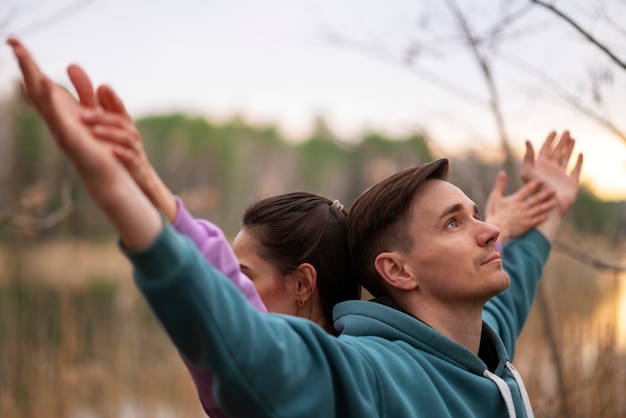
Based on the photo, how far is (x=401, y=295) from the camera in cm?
180

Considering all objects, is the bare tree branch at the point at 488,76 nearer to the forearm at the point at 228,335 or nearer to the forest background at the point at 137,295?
the forest background at the point at 137,295

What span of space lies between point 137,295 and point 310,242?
3.39 m

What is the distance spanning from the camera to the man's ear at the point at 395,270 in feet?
5.80

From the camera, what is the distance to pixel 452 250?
1720 millimetres

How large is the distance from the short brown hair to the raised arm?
73 centimetres

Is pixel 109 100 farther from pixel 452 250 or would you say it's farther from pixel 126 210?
pixel 452 250

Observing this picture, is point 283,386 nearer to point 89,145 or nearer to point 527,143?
point 89,145

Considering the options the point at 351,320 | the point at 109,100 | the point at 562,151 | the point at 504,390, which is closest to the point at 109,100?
the point at 109,100

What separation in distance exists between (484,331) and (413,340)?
9.9 inches

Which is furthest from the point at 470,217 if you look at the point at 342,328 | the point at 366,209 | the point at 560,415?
the point at 560,415

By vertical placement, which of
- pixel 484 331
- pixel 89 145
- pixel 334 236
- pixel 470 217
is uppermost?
pixel 89 145

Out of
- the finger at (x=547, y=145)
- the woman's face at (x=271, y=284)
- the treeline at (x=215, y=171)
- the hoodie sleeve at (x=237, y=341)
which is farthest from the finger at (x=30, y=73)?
the treeline at (x=215, y=171)

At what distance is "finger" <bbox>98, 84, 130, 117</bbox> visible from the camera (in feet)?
4.07

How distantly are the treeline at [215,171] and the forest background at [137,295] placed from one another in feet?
0.04
